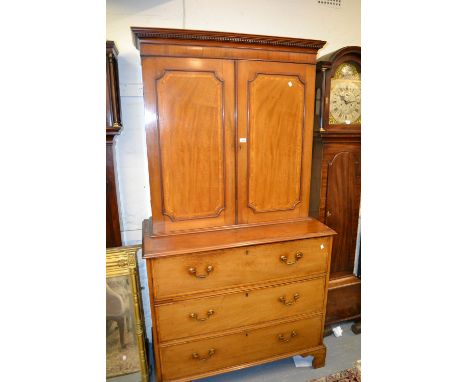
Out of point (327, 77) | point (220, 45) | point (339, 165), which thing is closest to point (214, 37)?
point (220, 45)

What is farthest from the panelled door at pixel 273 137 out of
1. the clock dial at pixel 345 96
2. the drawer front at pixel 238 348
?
the drawer front at pixel 238 348

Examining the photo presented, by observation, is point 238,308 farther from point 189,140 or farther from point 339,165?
point 339,165

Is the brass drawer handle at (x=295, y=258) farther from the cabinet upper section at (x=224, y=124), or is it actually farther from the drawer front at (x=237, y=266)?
the cabinet upper section at (x=224, y=124)

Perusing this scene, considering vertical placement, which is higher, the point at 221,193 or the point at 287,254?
the point at 221,193

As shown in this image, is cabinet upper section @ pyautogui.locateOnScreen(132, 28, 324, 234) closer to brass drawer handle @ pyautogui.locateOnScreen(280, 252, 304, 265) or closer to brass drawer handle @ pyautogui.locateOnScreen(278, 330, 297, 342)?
brass drawer handle @ pyautogui.locateOnScreen(280, 252, 304, 265)

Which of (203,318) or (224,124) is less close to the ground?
(224,124)

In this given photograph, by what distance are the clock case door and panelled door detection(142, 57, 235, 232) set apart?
2.43ft

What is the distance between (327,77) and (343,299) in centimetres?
185

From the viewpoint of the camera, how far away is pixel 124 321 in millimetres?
1796
